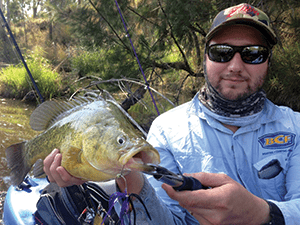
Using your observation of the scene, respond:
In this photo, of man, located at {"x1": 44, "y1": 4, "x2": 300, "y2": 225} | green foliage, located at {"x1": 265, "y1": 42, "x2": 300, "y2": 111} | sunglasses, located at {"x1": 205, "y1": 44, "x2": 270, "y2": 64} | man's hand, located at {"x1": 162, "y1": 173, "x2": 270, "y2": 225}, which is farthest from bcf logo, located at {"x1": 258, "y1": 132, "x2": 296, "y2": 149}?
green foliage, located at {"x1": 265, "y1": 42, "x2": 300, "y2": 111}

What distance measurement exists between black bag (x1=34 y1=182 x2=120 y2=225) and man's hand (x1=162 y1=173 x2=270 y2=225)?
74cm

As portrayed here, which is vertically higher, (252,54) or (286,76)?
(252,54)

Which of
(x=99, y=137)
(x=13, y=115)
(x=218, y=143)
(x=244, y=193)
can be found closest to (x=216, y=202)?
(x=244, y=193)

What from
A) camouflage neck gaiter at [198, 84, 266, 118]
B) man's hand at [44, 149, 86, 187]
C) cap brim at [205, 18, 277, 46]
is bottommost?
camouflage neck gaiter at [198, 84, 266, 118]

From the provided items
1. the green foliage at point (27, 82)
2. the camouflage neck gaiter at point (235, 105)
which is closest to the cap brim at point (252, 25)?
the camouflage neck gaiter at point (235, 105)

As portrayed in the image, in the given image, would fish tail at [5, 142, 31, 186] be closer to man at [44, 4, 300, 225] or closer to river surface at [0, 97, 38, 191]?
man at [44, 4, 300, 225]

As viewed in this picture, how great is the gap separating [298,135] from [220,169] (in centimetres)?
52

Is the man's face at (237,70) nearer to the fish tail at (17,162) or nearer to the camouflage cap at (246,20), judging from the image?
the camouflage cap at (246,20)

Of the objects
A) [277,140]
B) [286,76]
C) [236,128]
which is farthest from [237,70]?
[286,76]

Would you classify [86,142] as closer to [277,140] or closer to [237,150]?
[237,150]

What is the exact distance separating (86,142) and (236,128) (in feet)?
3.46

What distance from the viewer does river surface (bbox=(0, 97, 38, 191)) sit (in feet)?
11.9

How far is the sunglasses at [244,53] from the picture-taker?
153cm

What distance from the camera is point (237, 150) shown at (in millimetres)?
1503
